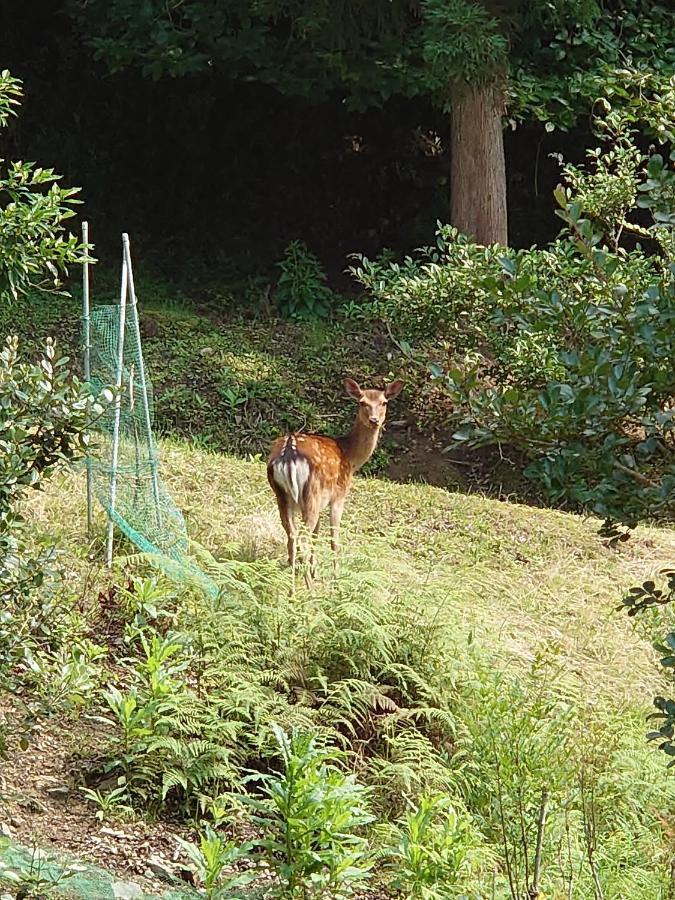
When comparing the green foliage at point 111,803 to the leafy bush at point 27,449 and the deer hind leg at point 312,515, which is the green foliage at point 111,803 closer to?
the leafy bush at point 27,449

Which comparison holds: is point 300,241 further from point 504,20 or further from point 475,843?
point 475,843

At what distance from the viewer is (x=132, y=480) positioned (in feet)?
25.4

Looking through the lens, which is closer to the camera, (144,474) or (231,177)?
(144,474)

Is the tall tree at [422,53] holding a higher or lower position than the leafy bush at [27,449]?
higher

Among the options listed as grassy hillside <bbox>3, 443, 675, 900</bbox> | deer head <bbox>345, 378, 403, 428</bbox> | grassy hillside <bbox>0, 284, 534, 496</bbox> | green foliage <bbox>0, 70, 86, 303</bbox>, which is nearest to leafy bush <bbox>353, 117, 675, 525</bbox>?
grassy hillside <bbox>3, 443, 675, 900</bbox>

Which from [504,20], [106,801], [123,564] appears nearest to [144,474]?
[123,564]

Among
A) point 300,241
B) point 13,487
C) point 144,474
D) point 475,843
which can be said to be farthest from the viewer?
point 300,241

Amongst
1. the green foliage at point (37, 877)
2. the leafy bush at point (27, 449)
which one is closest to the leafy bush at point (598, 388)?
the leafy bush at point (27, 449)

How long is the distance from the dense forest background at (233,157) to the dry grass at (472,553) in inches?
255

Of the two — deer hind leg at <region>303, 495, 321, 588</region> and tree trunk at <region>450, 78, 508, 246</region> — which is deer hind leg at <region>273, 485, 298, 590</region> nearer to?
deer hind leg at <region>303, 495, 321, 588</region>

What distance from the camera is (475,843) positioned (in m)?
5.12

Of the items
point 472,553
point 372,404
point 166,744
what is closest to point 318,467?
point 372,404

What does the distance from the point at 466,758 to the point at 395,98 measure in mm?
11508

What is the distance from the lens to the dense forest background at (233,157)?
637 inches
